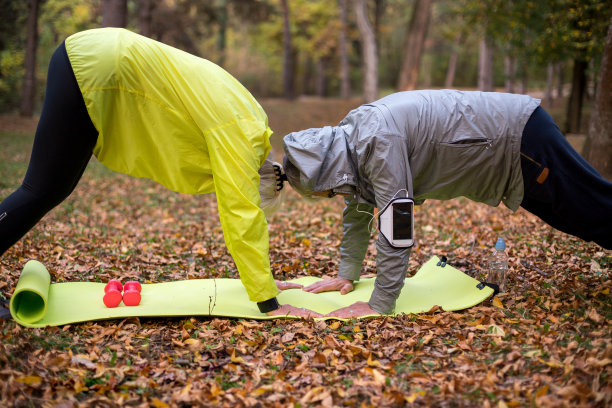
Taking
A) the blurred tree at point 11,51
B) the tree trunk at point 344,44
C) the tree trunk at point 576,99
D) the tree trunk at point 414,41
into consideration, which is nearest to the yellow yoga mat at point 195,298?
the tree trunk at point 576,99

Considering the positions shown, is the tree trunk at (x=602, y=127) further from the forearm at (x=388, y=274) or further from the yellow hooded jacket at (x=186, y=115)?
the yellow hooded jacket at (x=186, y=115)

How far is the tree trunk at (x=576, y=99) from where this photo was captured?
14.8 meters

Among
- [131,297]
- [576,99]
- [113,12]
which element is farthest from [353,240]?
[576,99]

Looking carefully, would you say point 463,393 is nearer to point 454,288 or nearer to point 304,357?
point 304,357

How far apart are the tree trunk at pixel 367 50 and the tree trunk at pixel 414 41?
1.18m

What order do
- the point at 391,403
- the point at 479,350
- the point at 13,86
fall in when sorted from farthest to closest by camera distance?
the point at 13,86 < the point at 479,350 < the point at 391,403

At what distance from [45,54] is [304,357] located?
96.4 ft

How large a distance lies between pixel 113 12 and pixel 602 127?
11288mm

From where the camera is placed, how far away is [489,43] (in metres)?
17.3

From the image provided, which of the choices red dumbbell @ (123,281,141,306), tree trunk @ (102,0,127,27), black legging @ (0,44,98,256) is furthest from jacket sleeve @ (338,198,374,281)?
tree trunk @ (102,0,127,27)

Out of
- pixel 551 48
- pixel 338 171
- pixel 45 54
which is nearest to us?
pixel 338 171

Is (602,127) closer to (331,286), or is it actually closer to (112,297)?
(331,286)

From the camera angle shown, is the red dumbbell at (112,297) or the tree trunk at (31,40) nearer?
the red dumbbell at (112,297)

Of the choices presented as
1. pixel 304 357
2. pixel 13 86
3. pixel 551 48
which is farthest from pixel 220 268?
pixel 13 86
